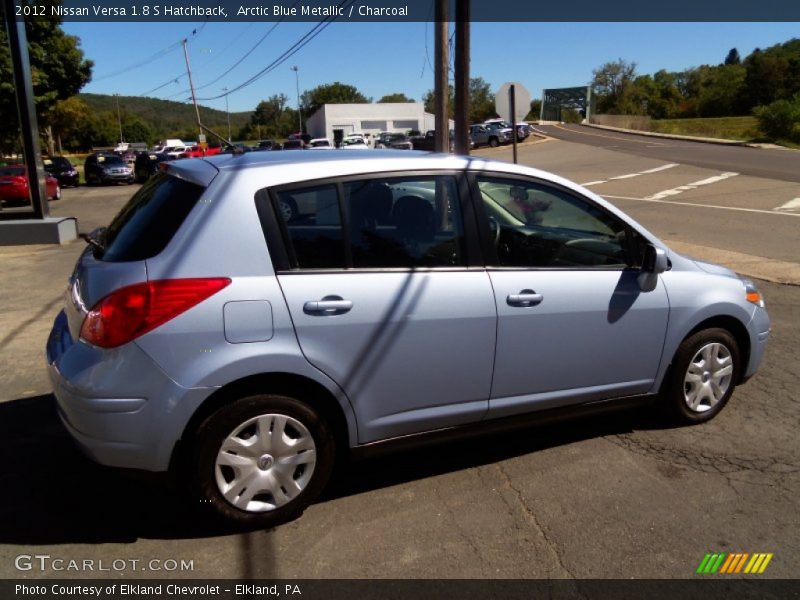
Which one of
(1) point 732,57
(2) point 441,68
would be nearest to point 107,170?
(2) point 441,68

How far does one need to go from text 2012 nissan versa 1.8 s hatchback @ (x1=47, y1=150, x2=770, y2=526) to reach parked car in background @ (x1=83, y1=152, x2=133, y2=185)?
115 feet

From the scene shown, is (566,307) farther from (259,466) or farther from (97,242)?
(97,242)

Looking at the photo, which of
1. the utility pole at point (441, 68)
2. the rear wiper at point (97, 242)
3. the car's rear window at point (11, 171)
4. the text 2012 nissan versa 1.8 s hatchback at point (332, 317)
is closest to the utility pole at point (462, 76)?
the utility pole at point (441, 68)

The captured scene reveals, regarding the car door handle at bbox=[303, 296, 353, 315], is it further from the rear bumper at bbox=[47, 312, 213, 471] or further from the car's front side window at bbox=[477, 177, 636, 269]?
the car's front side window at bbox=[477, 177, 636, 269]

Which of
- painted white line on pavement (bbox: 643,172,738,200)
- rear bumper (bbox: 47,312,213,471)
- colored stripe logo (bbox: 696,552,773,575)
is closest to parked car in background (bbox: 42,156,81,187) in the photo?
painted white line on pavement (bbox: 643,172,738,200)

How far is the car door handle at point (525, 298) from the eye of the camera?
11.5 feet

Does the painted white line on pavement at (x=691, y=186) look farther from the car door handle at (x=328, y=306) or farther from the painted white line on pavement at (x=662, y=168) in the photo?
the car door handle at (x=328, y=306)

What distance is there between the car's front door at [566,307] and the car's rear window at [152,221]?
60.2 inches

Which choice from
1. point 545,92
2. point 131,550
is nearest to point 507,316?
point 131,550

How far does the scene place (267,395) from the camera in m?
3.04

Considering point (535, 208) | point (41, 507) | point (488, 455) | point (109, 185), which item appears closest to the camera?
point (41, 507)

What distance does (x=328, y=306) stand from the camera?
122 inches

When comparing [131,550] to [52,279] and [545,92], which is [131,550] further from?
[545,92]

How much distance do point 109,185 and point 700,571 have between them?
38.2m
